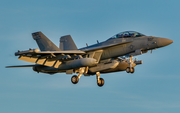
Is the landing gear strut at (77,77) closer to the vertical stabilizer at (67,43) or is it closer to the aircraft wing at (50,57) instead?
the aircraft wing at (50,57)

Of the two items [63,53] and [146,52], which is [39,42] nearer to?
[63,53]

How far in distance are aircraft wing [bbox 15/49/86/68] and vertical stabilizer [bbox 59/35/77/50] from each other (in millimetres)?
4242

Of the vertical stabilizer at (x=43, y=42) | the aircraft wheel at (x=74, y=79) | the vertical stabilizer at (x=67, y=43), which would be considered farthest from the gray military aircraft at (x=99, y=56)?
the vertical stabilizer at (x=67, y=43)

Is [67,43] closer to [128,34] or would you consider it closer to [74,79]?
[74,79]

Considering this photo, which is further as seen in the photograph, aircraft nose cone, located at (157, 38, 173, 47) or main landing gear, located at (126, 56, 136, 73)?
main landing gear, located at (126, 56, 136, 73)

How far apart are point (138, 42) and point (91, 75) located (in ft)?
18.2

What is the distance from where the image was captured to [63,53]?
79.6 ft

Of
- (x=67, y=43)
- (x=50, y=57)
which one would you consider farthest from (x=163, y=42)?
(x=67, y=43)

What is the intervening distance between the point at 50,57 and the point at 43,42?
13.5ft

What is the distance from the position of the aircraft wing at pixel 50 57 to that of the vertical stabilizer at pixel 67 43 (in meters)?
4.24

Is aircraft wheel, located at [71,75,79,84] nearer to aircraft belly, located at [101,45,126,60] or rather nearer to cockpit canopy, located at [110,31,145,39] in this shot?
aircraft belly, located at [101,45,126,60]

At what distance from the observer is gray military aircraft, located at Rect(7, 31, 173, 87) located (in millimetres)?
23125

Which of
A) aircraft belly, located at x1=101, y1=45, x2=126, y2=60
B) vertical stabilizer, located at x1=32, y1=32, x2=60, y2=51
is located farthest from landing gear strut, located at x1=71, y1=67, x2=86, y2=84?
vertical stabilizer, located at x1=32, y1=32, x2=60, y2=51

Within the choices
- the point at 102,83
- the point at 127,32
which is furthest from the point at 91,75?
the point at 127,32
